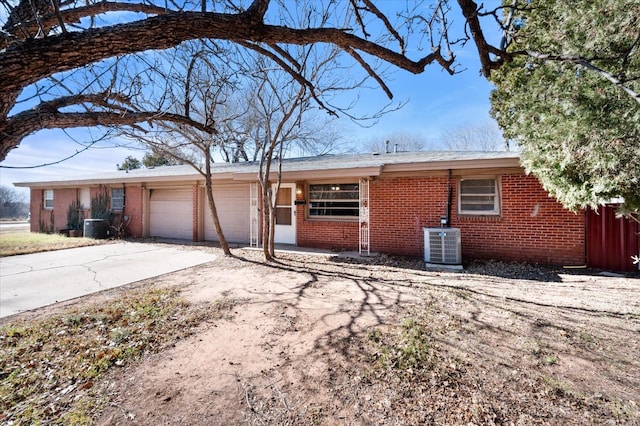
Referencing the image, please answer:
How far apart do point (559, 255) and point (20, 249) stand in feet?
49.8

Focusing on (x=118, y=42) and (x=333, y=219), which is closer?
(x=118, y=42)

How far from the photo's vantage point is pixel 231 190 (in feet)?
35.1

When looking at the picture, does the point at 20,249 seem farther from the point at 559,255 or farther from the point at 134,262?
the point at 559,255

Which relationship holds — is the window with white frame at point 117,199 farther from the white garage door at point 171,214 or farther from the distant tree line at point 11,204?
the distant tree line at point 11,204

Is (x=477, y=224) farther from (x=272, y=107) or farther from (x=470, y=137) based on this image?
(x=470, y=137)

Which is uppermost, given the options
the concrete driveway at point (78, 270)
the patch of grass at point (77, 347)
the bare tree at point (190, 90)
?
the bare tree at point (190, 90)

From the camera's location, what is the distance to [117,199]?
41.0 ft

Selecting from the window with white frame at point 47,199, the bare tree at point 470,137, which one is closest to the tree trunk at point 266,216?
the window with white frame at point 47,199

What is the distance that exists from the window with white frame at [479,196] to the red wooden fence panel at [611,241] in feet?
5.97

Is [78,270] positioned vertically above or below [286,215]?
below

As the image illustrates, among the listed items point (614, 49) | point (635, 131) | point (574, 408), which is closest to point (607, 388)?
point (574, 408)

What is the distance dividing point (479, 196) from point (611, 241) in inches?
105

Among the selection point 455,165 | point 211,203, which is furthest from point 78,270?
point 455,165

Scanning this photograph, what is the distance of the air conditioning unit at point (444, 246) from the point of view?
6.58 meters
